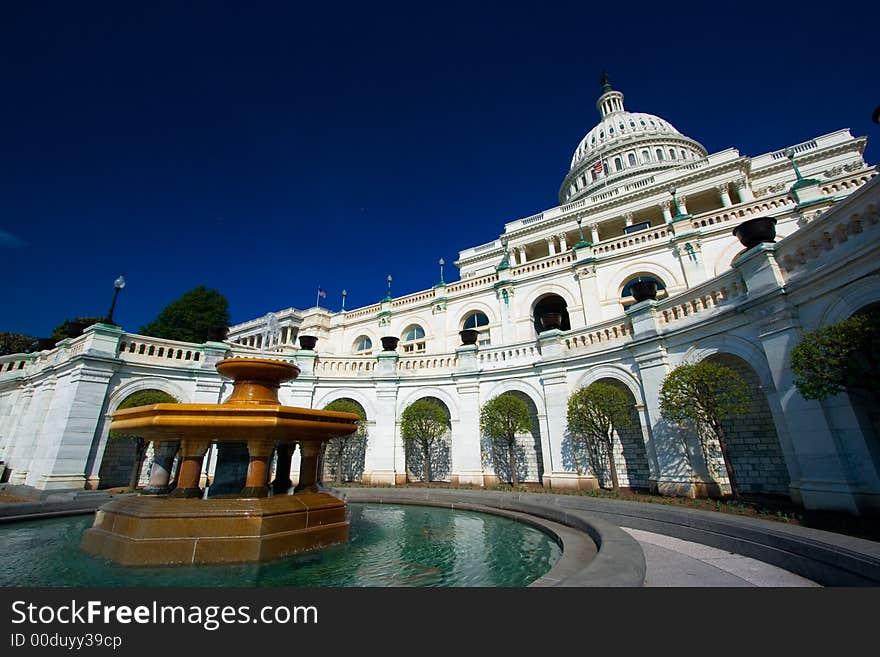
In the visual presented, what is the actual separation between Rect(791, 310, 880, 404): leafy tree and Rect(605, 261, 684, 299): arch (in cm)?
1506

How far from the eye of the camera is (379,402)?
1784 cm

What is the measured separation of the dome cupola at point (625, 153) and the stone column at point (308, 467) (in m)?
53.6

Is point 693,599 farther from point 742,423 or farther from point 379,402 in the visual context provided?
point 379,402

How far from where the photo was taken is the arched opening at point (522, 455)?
52.5 ft

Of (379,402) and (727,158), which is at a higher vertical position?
(727,158)

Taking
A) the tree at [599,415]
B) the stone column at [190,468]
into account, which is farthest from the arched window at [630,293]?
the stone column at [190,468]

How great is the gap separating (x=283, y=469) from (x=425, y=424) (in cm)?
837

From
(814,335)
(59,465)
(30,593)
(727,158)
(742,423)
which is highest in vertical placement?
(727,158)

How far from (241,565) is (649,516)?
7.94 metres

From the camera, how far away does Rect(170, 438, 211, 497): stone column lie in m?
6.97

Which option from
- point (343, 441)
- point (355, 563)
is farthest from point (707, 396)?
point (343, 441)

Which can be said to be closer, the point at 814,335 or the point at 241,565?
the point at 241,565

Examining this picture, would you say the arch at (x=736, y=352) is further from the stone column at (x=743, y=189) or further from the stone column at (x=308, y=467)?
the stone column at (x=743, y=189)

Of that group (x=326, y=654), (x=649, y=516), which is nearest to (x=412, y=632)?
(x=326, y=654)
